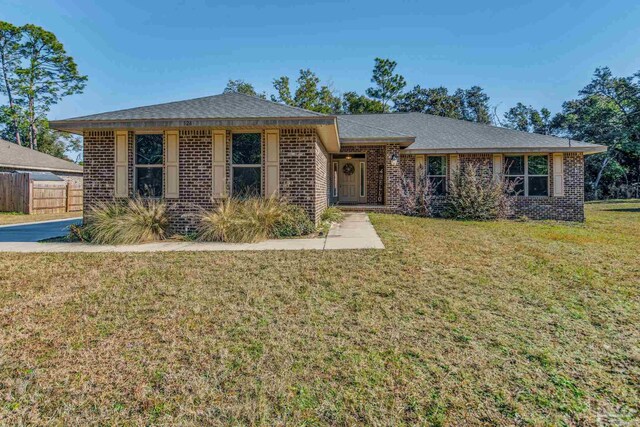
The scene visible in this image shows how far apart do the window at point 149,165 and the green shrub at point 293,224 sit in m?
3.31

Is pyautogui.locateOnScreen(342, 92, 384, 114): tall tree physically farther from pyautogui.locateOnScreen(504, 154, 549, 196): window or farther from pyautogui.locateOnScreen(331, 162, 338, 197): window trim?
pyautogui.locateOnScreen(504, 154, 549, 196): window

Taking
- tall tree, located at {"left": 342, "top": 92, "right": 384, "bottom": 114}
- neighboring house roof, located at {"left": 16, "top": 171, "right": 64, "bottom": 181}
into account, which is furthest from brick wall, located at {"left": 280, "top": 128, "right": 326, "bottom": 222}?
tall tree, located at {"left": 342, "top": 92, "right": 384, "bottom": 114}

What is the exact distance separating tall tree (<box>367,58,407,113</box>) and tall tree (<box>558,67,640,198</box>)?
→ 16.8 meters

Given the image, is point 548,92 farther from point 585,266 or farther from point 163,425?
point 163,425

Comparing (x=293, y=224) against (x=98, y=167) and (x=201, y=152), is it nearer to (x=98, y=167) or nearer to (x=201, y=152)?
(x=201, y=152)

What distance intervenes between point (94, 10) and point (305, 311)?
51.4ft

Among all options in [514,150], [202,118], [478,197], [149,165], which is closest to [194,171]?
[149,165]

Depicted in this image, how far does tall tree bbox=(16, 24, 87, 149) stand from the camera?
30.1 metres

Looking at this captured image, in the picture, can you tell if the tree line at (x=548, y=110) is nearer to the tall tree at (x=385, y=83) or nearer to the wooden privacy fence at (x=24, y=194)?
the tall tree at (x=385, y=83)

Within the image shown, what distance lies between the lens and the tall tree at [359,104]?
34.4 meters

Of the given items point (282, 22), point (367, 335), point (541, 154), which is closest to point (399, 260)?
point (367, 335)

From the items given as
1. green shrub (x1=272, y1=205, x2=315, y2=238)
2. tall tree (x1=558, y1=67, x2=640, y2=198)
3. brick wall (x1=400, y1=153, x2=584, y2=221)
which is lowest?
green shrub (x1=272, y1=205, x2=315, y2=238)

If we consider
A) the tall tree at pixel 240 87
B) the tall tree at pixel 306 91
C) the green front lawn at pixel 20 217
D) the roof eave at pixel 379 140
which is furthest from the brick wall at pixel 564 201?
the tall tree at pixel 240 87

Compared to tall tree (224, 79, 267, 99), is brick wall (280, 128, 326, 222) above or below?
below
